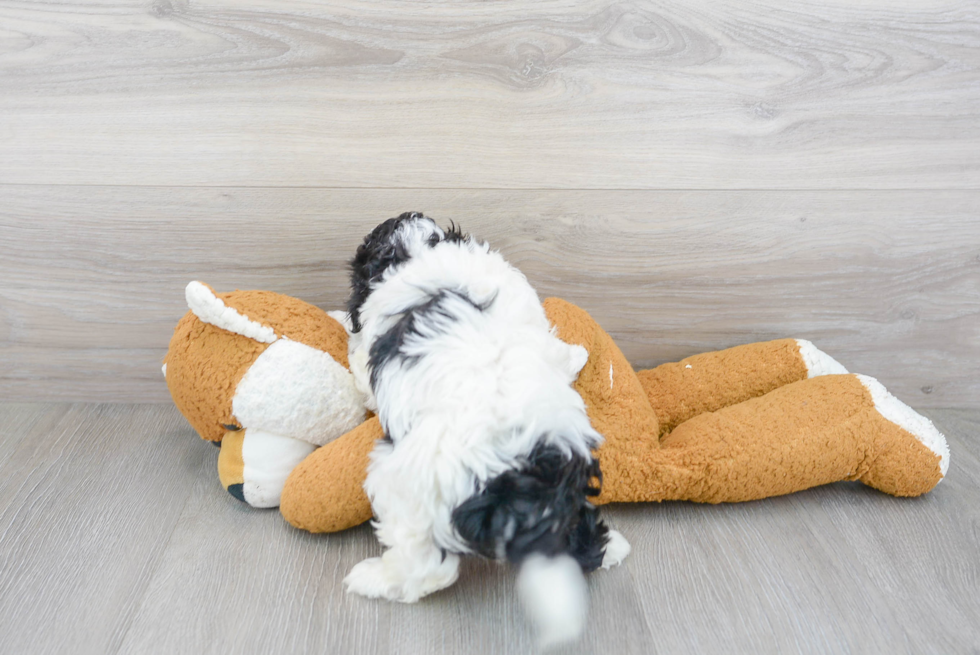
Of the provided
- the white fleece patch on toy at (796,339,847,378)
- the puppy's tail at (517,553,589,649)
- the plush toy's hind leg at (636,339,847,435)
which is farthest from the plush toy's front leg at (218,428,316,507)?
the white fleece patch on toy at (796,339,847,378)

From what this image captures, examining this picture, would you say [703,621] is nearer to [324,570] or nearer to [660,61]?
[324,570]

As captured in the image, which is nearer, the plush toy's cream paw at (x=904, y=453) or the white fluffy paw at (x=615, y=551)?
the white fluffy paw at (x=615, y=551)

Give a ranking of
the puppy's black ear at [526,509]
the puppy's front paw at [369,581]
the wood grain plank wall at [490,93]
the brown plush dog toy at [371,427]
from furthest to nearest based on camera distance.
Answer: the wood grain plank wall at [490,93], the brown plush dog toy at [371,427], the puppy's front paw at [369,581], the puppy's black ear at [526,509]

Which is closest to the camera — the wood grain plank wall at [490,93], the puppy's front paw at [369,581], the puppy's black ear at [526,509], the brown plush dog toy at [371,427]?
the puppy's black ear at [526,509]

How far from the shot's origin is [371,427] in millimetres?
983

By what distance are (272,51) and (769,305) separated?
42.3 inches

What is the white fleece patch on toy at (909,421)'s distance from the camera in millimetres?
1080

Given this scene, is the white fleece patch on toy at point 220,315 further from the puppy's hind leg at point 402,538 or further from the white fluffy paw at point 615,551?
the white fluffy paw at point 615,551

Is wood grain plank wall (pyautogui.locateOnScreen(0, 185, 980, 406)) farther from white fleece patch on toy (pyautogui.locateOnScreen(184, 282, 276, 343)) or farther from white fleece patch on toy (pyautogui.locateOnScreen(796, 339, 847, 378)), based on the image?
white fleece patch on toy (pyautogui.locateOnScreen(184, 282, 276, 343))

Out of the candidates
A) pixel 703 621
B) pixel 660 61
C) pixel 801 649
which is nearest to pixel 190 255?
pixel 660 61

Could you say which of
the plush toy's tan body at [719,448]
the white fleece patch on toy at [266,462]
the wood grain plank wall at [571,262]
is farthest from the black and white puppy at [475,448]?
the wood grain plank wall at [571,262]

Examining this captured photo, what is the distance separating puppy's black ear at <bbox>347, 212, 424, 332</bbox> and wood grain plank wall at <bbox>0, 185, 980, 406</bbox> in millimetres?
207

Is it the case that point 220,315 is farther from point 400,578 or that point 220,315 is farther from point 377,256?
point 400,578

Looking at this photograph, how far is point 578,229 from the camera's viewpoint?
1.26 m
